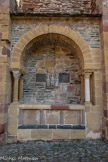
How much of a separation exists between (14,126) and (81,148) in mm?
2082

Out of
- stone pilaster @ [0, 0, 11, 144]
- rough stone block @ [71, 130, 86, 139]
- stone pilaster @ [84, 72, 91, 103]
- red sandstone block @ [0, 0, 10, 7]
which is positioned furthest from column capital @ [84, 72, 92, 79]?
red sandstone block @ [0, 0, 10, 7]

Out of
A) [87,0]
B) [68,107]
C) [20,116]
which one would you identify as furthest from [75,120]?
[87,0]

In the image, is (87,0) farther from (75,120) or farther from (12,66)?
(75,120)

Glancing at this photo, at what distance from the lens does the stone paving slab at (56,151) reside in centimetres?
285

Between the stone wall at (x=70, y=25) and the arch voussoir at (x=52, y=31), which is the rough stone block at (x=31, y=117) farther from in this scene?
the stone wall at (x=70, y=25)

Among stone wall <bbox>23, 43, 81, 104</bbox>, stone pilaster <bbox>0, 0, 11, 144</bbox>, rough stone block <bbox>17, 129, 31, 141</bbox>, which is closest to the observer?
stone pilaster <bbox>0, 0, 11, 144</bbox>

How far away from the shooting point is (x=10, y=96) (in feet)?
13.8

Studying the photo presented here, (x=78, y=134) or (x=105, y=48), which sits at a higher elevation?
(x=105, y=48)

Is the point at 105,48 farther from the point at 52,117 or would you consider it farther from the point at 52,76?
the point at 52,117

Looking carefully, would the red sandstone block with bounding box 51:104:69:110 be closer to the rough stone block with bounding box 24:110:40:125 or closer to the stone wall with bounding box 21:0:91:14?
the rough stone block with bounding box 24:110:40:125

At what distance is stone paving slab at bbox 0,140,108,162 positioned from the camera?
2.85 meters

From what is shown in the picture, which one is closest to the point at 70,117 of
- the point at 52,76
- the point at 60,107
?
Result: the point at 60,107

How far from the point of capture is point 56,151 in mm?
3248

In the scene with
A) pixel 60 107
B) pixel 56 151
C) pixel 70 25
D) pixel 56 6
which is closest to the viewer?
pixel 56 151
